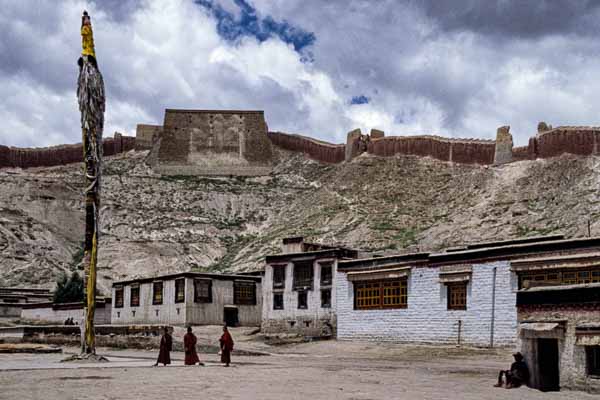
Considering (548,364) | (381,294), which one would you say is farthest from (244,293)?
(548,364)

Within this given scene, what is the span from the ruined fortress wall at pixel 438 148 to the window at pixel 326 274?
37035 millimetres

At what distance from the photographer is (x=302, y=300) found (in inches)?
1403

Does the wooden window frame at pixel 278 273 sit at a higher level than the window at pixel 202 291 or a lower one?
higher

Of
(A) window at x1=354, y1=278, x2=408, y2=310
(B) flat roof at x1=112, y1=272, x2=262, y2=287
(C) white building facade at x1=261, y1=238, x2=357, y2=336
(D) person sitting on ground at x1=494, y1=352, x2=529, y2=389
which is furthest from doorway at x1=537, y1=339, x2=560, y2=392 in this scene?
(B) flat roof at x1=112, y1=272, x2=262, y2=287

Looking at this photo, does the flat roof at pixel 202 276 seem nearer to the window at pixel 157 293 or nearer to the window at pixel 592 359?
the window at pixel 157 293

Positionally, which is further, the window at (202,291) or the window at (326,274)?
the window at (202,291)

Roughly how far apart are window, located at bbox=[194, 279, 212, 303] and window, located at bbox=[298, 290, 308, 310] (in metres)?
5.58

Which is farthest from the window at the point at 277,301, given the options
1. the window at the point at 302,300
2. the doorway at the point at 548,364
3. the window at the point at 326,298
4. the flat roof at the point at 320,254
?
the doorway at the point at 548,364

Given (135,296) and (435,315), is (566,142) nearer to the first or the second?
(135,296)

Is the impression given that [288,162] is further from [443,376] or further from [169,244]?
[443,376]

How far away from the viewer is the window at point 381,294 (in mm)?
30312

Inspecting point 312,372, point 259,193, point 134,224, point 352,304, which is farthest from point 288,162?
point 312,372

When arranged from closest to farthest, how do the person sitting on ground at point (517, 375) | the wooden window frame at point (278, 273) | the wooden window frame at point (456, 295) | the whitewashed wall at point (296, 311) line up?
the person sitting on ground at point (517, 375), the wooden window frame at point (456, 295), the whitewashed wall at point (296, 311), the wooden window frame at point (278, 273)

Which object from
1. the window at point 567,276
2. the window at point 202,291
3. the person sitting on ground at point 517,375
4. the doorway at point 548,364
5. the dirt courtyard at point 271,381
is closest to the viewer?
Result: the dirt courtyard at point 271,381
